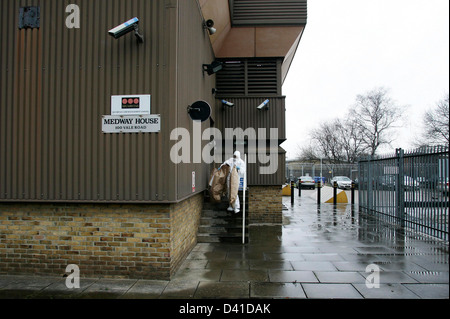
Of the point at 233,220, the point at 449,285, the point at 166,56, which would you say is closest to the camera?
the point at 449,285

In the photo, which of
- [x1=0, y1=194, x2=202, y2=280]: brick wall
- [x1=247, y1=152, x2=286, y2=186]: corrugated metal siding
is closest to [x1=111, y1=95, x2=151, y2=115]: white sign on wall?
[x1=0, y1=194, x2=202, y2=280]: brick wall

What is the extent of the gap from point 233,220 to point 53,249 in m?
3.92

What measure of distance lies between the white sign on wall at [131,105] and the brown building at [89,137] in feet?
0.05

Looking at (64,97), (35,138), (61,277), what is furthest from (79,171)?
(61,277)

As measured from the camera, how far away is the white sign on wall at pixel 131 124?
4910 mm

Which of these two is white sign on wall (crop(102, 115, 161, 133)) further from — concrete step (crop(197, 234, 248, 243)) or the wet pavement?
concrete step (crop(197, 234, 248, 243))

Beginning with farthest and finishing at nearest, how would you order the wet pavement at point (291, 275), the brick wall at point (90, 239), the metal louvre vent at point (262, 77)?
the metal louvre vent at point (262, 77)
the brick wall at point (90, 239)
the wet pavement at point (291, 275)

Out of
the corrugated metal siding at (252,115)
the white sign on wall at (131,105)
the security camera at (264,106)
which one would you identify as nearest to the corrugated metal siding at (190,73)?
the white sign on wall at (131,105)

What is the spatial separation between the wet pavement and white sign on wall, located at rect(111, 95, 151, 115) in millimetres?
2573

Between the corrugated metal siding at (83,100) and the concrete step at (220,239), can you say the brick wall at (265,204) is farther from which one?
the corrugated metal siding at (83,100)

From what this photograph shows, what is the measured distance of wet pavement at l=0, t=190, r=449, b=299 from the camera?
4324mm
